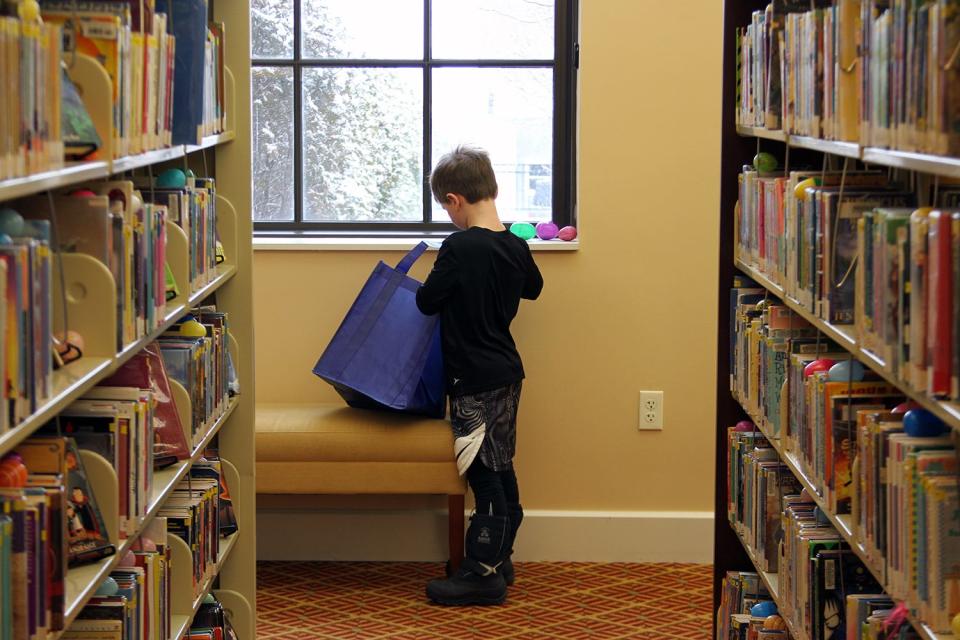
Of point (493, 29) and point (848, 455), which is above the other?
point (493, 29)

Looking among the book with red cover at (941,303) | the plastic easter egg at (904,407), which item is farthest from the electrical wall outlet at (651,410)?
the book with red cover at (941,303)

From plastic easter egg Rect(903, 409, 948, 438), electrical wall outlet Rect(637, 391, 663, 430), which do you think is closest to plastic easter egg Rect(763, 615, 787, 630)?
plastic easter egg Rect(903, 409, 948, 438)

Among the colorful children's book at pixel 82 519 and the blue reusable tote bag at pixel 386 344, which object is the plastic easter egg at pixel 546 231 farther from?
the colorful children's book at pixel 82 519

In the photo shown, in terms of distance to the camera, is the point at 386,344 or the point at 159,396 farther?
the point at 386,344

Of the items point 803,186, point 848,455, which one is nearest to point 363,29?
point 803,186

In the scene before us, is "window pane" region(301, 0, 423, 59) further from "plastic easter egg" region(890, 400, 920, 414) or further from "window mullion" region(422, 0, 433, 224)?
"plastic easter egg" region(890, 400, 920, 414)

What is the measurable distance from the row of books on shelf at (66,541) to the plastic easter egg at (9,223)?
302 mm

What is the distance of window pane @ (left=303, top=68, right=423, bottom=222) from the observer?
4.33m

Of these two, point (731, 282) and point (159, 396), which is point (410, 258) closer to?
point (731, 282)

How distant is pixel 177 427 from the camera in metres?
2.56

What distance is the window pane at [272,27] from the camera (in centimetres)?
427

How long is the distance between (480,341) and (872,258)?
1.92m

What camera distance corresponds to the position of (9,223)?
5.59 ft

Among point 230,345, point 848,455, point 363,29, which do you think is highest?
point 363,29
